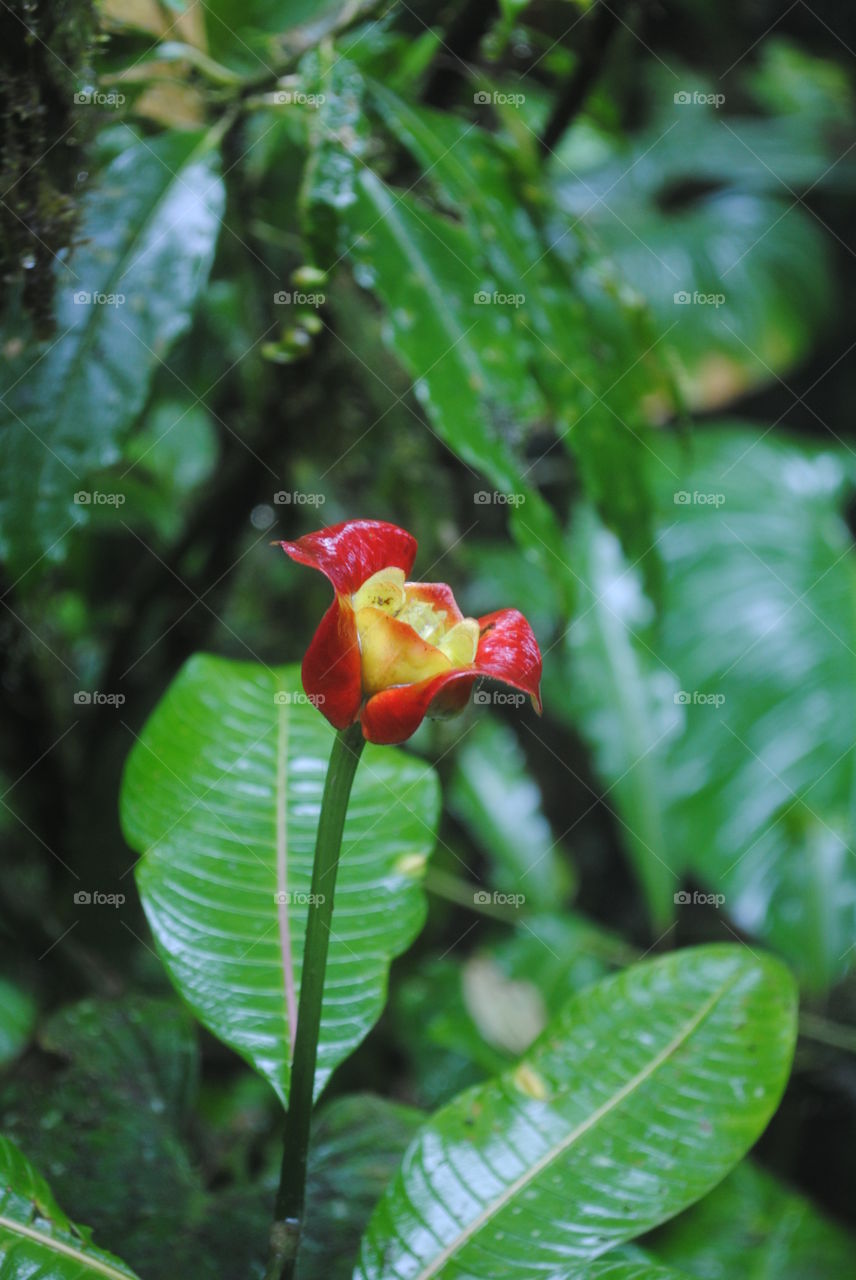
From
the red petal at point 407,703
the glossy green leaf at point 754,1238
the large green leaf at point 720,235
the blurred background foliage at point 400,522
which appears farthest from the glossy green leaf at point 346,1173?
the large green leaf at point 720,235

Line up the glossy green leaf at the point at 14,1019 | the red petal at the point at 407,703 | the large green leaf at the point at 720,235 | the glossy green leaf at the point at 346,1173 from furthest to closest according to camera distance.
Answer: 1. the large green leaf at the point at 720,235
2. the glossy green leaf at the point at 14,1019
3. the glossy green leaf at the point at 346,1173
4. the red petal at the point at 407,703

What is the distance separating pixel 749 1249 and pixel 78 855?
39.7 inches

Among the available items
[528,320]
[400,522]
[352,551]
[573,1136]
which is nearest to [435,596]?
[352,551]

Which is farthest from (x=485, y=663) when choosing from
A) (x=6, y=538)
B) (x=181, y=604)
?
(x=181, y=604)

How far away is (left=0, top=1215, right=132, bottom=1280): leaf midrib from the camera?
0.48m

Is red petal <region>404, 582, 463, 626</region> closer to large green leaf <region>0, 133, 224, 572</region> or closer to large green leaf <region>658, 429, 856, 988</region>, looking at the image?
large green leaf <region>0, 133, 224, 572</region>

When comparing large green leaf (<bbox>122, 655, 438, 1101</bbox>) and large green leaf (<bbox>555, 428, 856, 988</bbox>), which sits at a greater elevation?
large green leaf (<bbox>122, 655, 438, 1101</bbox>)

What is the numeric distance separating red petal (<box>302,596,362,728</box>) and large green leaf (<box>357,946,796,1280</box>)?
0.36m

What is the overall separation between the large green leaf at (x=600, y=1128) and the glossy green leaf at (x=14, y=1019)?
615mm

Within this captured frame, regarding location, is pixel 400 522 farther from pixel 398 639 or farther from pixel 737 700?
pixel 398 639

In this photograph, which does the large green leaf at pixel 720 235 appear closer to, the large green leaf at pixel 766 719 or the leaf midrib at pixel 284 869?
the large green leaf at pixel 766 719

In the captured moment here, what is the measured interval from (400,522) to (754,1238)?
1.05 metres

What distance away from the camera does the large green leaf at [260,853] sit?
0.59 metres

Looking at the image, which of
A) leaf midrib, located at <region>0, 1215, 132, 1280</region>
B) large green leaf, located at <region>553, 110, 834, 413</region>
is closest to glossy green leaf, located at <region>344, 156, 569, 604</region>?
leaf midrib, located at <region>0, 1215, 132, 1280</region>
